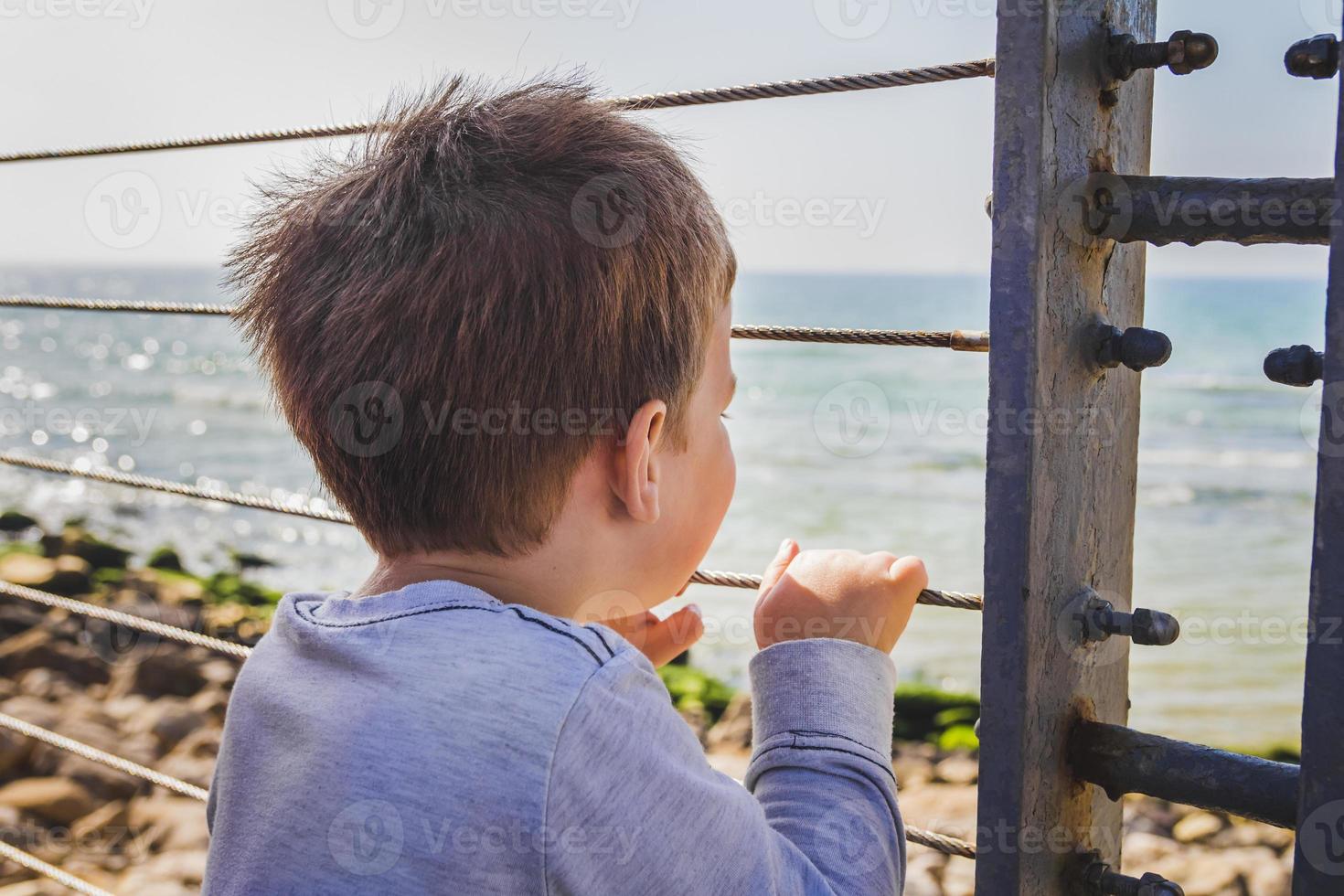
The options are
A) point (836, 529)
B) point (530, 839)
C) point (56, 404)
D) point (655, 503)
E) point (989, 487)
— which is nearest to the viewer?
point (530, 839)

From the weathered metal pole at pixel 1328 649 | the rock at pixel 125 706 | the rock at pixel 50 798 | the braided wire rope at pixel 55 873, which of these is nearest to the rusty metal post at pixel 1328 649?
the weathered metal pole at pixel 1328 649

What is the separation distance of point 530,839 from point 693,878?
0.39 feet

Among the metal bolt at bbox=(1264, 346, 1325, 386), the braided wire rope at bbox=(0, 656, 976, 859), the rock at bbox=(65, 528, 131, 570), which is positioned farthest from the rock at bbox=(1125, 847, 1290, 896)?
the rock at bbox=(65, 528, 131, 570)

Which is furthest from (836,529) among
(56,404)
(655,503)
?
(56,404)

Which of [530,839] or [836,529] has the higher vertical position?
[530,839]

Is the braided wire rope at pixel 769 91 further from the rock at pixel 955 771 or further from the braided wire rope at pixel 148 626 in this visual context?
the rock at pixel 955 771

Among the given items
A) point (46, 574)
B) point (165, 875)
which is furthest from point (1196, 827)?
point (46, 574)

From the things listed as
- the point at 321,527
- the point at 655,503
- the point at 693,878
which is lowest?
the point at 321,527

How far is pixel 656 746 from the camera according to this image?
0.83 metres

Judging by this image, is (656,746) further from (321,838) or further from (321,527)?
(321,527)

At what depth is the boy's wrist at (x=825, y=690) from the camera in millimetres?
964

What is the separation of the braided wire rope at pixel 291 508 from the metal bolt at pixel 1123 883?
0.23 meters

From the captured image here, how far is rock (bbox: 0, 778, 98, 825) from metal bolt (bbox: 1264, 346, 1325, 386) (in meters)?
3.65

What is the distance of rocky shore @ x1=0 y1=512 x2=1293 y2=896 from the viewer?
131 inches
